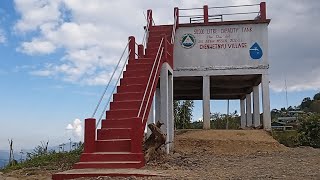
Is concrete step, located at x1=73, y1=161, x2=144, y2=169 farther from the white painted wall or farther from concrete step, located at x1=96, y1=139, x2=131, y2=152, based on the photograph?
the white painted wall

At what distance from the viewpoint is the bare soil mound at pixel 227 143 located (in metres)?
14.3

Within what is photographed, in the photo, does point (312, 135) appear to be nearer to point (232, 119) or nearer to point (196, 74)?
point (196, 74)

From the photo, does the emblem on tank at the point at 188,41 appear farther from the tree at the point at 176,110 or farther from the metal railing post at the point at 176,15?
the tree at the point at 176,110

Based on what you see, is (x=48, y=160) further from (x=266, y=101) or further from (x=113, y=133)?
(x=266, y=101)

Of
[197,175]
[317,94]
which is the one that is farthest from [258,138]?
[317,94]

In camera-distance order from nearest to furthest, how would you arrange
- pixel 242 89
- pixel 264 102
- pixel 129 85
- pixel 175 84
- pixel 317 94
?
pixel 129 85 < pixel 264 102 < pixel 175 84 < pixel 242 89 < pixel 317 94

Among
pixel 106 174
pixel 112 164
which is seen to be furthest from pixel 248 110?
pixel 106 174

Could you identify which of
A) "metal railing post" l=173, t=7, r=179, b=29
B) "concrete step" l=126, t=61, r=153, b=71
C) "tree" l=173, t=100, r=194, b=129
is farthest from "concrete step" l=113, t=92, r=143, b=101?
"tree" l=173, t=100, r=194, b=129

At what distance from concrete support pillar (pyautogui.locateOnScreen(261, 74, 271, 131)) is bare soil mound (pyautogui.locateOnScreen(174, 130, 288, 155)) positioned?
1.04 m

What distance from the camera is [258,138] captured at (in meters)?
15.2

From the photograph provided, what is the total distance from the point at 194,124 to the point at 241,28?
13.7 meters

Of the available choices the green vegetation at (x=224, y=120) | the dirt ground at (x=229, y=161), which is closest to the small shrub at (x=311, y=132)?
the dirt ground at (x=229, y=161)

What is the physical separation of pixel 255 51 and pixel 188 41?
280 centimetres

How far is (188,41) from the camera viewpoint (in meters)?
17.5
